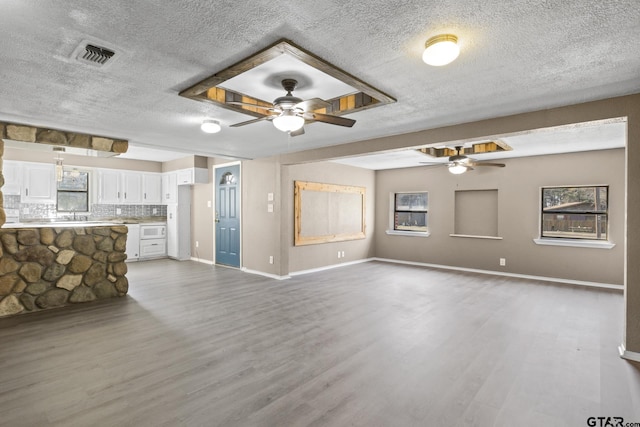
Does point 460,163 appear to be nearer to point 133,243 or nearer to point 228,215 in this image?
point 228,215

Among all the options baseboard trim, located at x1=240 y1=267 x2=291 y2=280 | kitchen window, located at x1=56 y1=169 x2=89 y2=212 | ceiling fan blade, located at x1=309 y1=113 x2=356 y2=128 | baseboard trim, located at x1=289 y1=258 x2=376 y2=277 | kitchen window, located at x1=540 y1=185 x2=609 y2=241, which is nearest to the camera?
ceiling fan blade, located at x1=309 y1=113 x2=356 y2=128

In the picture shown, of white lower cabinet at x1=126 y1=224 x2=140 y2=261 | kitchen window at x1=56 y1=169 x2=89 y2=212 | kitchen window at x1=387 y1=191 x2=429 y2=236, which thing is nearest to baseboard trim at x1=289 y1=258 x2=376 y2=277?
kitchen window at x1=387 y1=191 x2=429 y2=236

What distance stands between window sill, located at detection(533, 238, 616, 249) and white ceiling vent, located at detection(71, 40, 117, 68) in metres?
6.84

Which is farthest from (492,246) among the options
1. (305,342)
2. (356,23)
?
(356,23)

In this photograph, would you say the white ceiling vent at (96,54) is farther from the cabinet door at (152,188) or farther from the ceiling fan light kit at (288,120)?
the cabinet door at (152,188)

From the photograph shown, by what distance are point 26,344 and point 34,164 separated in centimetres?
510

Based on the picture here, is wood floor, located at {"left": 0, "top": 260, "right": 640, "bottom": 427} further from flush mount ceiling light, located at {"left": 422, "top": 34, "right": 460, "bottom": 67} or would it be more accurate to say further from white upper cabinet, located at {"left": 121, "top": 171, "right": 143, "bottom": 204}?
white upper cabinet, located at {"left": 121, "top": 171, "right": 143, "bottom": 204}

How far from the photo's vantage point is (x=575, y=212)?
5.84m

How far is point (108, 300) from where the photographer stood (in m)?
4.53

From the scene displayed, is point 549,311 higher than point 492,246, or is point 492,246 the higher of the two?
point 492,246

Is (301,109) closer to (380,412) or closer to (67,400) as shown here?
(380,412)

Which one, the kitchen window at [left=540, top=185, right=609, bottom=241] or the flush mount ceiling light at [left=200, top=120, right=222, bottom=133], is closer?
the flush mount ceiling light at [left=200, top=120, right=222, bottom=133]

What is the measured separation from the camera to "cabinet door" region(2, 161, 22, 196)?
622 centimetres

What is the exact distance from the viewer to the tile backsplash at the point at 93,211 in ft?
21.2
